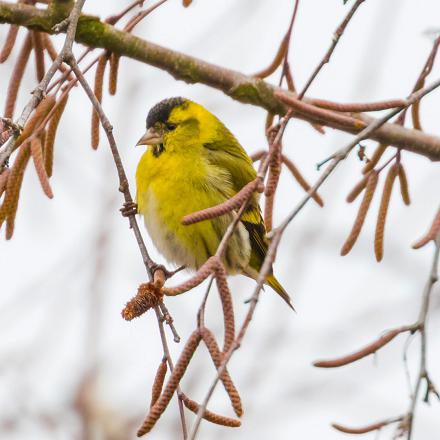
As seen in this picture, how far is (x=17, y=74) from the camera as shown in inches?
122

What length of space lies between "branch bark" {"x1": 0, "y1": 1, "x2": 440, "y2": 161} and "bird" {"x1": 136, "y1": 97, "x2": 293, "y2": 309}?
0.57m

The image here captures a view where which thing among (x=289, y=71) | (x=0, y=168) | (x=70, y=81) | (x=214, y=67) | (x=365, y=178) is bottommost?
(x=0, y=168)

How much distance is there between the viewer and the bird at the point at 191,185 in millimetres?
4023

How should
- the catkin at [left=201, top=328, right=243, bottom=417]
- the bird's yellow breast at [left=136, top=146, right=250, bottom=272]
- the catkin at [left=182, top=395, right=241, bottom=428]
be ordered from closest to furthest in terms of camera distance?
1. the catkin at [left=201, top=328, right=243, bottom=417]
2. the catkin at [left=182, top=395, right=241, bottom=428]
3. the bird's yellow breast at [left=136, top=146, right=250, bottom=272]

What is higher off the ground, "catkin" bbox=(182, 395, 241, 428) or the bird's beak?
the bird's beak

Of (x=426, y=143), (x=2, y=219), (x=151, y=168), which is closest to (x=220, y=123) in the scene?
(x=151, y=168)

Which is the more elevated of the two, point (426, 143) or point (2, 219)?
point (426, 143)

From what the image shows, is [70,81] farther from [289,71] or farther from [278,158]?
[278,158]

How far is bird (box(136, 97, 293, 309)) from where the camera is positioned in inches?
158

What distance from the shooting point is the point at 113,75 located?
315 cm

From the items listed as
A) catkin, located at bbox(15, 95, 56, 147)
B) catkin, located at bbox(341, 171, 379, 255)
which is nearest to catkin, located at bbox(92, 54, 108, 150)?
catkin, located at bbox(15, 95, 56, 147)

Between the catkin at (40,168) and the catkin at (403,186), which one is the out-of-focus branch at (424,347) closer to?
the catkin at (40,168)

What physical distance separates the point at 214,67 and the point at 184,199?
26.2 inches

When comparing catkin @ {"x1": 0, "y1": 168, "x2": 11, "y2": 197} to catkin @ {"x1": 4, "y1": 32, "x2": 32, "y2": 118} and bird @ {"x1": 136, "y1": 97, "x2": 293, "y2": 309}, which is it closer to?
catkin @ {"x1": 4, "y1": 32, "x2": 32, "y2": 118}
